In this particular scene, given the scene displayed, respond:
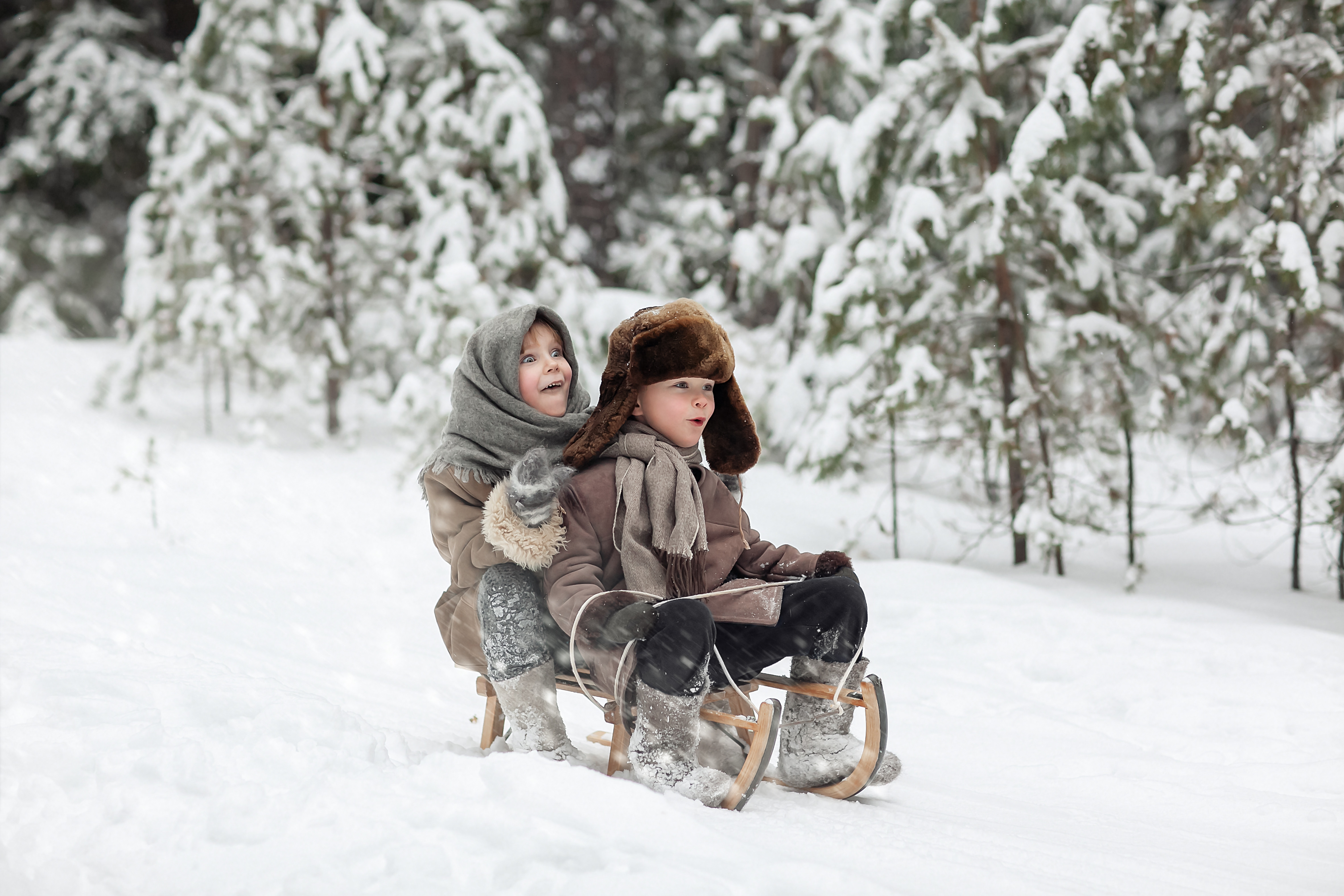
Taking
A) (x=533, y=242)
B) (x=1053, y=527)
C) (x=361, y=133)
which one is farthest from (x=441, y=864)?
(x=361, y=133)

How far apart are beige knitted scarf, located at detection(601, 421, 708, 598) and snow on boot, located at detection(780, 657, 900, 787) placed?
16.8 inches

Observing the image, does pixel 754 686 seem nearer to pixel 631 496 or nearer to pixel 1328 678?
pixel 631 496

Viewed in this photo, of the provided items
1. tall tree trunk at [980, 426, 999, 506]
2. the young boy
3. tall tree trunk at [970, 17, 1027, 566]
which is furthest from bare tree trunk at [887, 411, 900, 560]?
the young boy

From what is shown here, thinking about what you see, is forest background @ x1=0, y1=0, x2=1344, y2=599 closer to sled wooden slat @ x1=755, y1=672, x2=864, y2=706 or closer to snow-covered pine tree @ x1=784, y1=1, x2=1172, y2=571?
snow-covered pine tree @ x1=784, y1=1, x2=1172, y2=571

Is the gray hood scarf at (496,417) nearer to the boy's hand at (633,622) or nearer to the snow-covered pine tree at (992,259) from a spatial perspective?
the boy's hand at (633,622)

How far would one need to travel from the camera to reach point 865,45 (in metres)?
7.46

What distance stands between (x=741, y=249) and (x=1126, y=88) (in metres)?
3.29

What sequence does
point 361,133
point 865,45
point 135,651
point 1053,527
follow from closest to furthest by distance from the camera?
point 135,651
point 1053,527
point 865,45
point 361,133

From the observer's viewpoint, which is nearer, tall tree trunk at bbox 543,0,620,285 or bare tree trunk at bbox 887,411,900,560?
bare tree trunk at bbox 887,411,900,560

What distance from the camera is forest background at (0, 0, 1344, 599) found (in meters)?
5.48

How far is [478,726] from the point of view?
3480mm

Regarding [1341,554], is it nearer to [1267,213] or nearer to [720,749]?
[1267,213]

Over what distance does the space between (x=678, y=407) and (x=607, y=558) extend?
18.9 inches

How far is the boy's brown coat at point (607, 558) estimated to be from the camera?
8.22 ft
